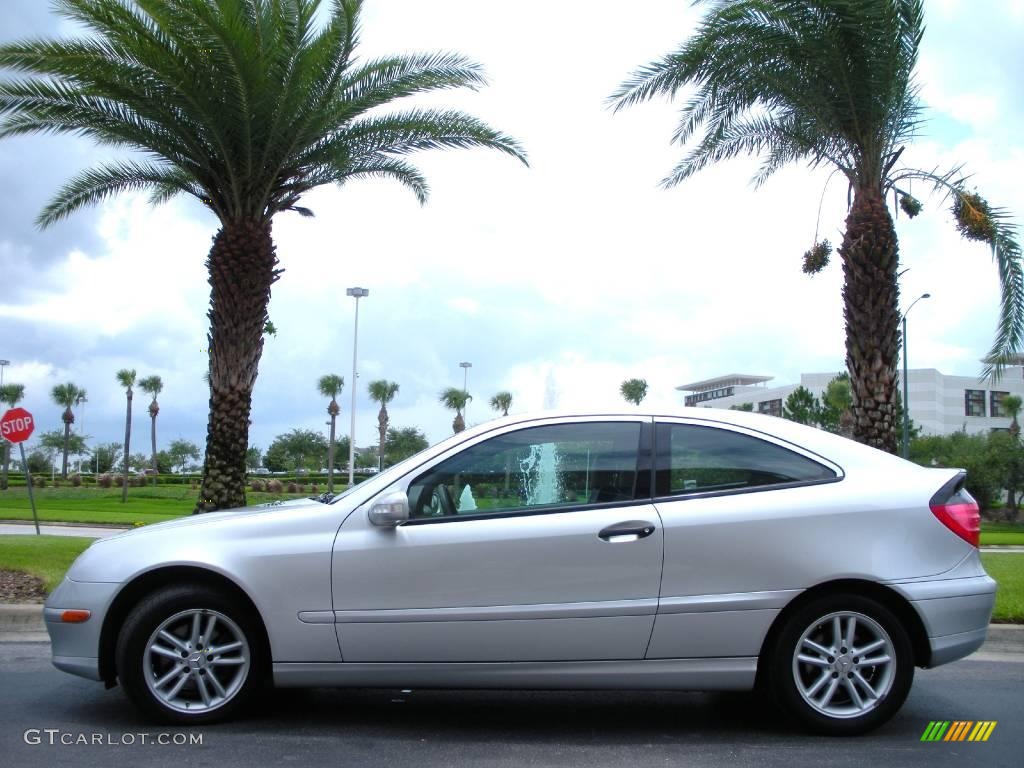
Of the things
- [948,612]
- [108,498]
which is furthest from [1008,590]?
[108,498]

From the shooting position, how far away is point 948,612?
4625mm

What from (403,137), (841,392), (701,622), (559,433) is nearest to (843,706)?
(701,622)

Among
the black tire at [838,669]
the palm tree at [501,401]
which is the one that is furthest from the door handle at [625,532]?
the palm tree at [501,401]

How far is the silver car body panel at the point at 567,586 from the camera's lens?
14.9ft

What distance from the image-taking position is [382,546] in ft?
15.1

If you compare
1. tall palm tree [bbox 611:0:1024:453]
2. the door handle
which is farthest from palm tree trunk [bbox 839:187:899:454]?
the door handle

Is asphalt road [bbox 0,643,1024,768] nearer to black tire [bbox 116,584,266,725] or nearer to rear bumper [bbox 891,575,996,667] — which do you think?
black tire [bbox 116,584,266,725]

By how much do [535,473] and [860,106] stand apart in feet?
29.0

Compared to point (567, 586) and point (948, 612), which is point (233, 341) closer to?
point (567, 586)

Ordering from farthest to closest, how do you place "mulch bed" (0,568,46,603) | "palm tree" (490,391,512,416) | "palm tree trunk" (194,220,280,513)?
"palm tree" (490,391,512,416) < "palm tree trunk" (194,220,280,513) < "mulch bed" (0,568,46,603)

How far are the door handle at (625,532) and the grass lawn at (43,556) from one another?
19.3ft

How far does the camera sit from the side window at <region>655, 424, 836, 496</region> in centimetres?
475

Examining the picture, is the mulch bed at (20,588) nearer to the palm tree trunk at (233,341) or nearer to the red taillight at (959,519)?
the palm tree trunk at (233,341)

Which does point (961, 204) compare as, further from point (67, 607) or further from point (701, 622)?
point (67, 607)
